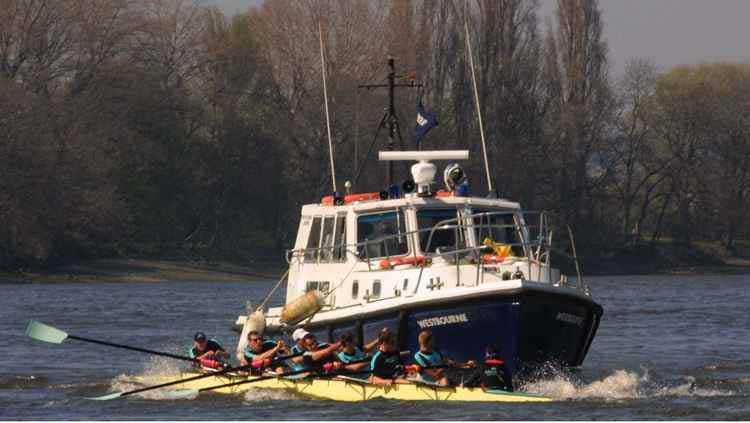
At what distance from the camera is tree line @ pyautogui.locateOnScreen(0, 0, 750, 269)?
77812 millimetres

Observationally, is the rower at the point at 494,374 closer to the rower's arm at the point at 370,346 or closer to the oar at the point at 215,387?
the oar at the point at 215,387

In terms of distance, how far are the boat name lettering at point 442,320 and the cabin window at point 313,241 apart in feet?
15.6

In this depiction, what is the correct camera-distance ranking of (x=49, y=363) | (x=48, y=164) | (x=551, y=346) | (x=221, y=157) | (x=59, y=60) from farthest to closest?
(x=221, y=157) → (x=59, y=60) → (x=48, y=164) → (x=49, y=363) → (x=551, y=346)

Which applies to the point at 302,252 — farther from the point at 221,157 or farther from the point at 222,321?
the point at 221,157

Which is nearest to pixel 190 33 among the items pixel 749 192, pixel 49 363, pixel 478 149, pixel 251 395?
pixel 478 149

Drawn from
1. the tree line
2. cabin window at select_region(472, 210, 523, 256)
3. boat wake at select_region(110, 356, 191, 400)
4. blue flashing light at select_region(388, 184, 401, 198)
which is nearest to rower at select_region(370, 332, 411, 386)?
cabin window at select_region(472, 210, 523, 256)

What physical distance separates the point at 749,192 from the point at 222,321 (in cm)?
5902

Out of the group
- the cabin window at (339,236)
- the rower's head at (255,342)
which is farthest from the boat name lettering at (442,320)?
the cabin window at (339,236)

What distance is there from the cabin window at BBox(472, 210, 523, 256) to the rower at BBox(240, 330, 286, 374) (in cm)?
405

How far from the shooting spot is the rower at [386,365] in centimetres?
2756

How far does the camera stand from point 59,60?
83688 millimetres

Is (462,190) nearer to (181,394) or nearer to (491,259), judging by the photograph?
(491,259)

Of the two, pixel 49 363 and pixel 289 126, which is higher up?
pixel 289 126

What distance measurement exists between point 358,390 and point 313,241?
582 cm
